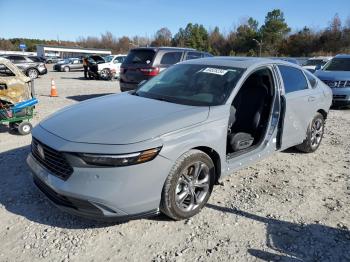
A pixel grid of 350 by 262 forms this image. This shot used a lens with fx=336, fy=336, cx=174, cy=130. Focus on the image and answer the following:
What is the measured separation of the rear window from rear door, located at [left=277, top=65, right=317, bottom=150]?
6.03 m

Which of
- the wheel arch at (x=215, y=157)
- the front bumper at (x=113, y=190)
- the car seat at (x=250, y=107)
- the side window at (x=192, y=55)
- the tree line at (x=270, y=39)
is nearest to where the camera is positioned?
the front bumper at (x=113, y=190)

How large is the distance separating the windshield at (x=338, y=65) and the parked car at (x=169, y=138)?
7453mm

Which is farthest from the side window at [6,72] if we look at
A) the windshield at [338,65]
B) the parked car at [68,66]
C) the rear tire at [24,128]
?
the parked car at [68,66]

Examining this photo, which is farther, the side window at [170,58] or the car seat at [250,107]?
the side window at [170,58]

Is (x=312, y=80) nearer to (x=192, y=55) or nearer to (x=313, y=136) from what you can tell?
(x=313, y=136)

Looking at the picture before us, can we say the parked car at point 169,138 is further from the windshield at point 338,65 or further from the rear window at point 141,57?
the windshield at point 338,65

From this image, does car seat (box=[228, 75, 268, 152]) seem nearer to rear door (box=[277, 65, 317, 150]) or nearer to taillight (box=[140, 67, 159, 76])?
rear door (box=[277, 65, 317, 150])

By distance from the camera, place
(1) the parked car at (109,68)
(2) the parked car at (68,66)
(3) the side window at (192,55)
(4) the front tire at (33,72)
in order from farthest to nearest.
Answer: (2) the parked car at (68,66)
(4) the front tire at (33,72)
(1) the parked car at (109,68)
(3) the side window at (192,55)

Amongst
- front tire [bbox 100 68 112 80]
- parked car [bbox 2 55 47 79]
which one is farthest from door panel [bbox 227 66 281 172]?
parked car [bbox 2 55 47 79]

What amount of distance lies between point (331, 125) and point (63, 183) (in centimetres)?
702

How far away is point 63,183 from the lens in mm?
3041

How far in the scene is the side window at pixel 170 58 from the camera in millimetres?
10719

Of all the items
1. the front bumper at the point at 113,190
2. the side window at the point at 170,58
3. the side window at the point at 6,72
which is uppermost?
the side window at the point at 170,58

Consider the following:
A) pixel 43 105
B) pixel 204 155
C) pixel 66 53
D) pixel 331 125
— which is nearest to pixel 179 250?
pixel 204 155
